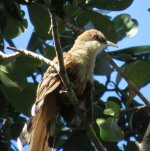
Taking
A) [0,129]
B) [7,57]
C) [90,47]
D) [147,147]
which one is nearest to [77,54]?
[90,47]

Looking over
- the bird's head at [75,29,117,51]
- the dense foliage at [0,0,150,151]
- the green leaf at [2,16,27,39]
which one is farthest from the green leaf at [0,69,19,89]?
the bird's head at [75,29,117,51]

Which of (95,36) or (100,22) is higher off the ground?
(100,22)

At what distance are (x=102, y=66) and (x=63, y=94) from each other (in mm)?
374

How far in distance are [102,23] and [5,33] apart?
2.18 feet

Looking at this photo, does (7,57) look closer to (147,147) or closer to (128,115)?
(147,147)

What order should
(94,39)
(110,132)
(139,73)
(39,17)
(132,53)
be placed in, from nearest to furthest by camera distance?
(110,132)
(139,73)
(39,17)
(132,53)
(94,39)

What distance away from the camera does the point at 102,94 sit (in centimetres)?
404

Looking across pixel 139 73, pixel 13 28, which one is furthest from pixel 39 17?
pixel 139 73

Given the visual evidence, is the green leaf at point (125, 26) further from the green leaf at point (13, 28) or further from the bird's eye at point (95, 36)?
the green leaf at point (13, 28)

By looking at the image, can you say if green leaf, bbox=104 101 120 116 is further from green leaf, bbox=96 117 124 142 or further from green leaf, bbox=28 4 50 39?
green leaf, bbox=28 4 50 39

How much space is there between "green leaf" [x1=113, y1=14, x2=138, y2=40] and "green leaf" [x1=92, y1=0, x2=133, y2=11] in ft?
1.45

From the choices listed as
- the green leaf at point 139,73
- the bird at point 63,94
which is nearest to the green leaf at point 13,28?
the bird at point 63,94

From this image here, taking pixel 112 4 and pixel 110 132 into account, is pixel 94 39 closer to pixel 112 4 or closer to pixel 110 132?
pixel 112 4

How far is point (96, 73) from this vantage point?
3.92 meters
